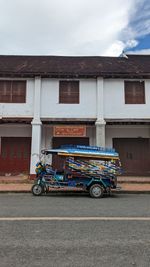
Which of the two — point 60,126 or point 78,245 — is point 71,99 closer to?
point 60,126

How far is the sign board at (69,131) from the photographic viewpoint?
15844mm

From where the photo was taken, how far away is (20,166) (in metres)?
17.2

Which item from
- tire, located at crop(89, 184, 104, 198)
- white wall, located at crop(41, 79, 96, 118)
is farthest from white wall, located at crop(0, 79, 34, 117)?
tire, located at crop(89, 184, 104, 198)

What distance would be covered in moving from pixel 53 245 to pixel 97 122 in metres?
11.2

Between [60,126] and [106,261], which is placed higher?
[60,126]

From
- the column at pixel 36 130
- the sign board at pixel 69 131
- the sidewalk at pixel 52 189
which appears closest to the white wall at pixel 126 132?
the sign board at pixel 69 131

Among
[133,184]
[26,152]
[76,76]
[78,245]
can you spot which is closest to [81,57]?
[76,76]

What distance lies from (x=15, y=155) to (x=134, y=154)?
26.0 feet

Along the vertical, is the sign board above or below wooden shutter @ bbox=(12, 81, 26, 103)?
below

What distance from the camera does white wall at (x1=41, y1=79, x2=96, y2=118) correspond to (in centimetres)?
1609

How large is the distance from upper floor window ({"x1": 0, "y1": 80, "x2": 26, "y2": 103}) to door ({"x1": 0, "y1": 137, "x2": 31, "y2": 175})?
2723 mm

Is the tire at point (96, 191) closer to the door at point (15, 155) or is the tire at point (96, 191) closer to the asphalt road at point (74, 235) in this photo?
the asphalt road at point (74, 235)

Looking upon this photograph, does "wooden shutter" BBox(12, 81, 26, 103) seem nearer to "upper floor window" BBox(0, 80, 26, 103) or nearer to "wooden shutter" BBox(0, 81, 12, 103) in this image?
"upper floor window" BBox(0, 80, 26, 103)

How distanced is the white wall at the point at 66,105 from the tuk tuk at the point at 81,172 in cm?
483
